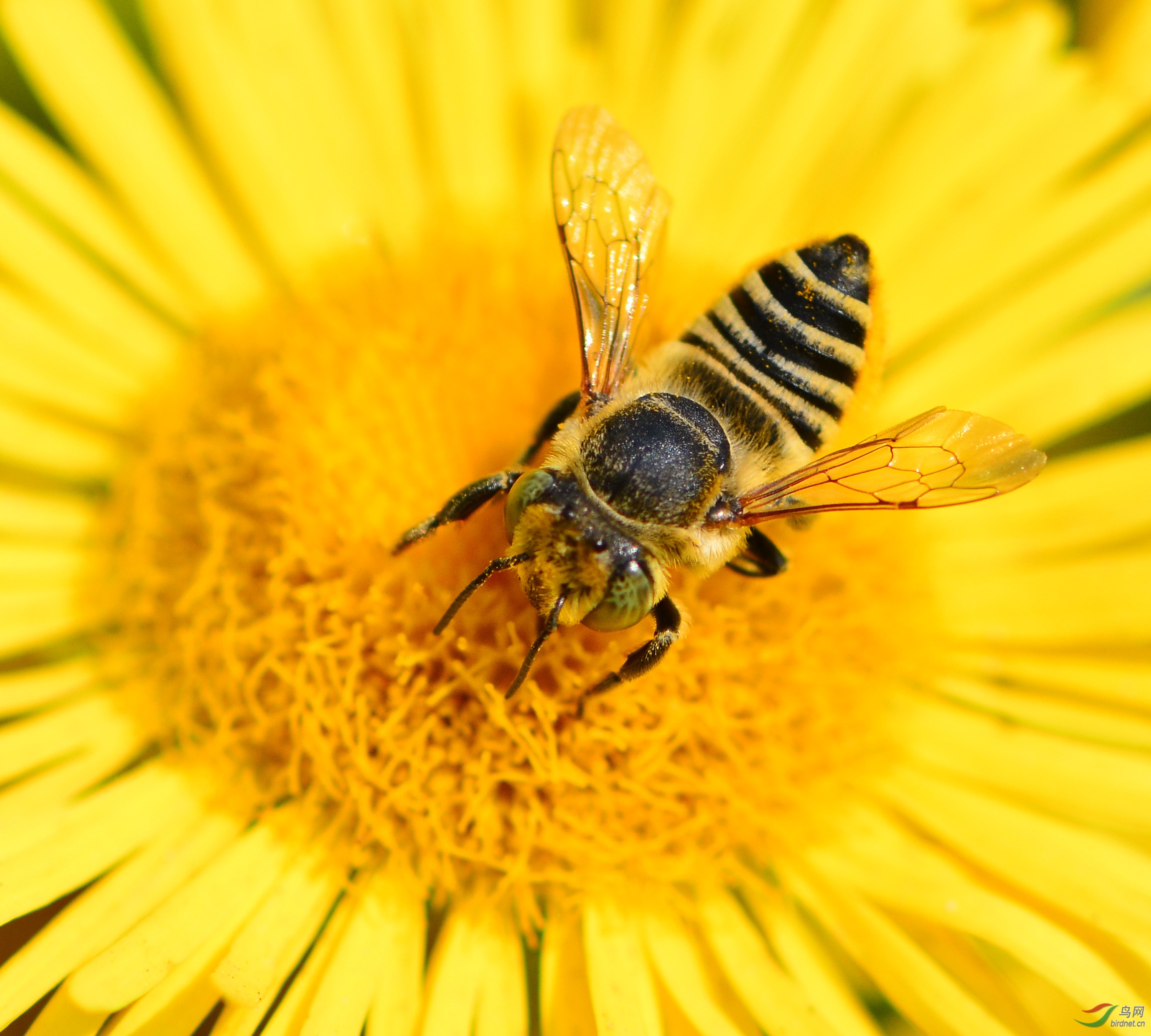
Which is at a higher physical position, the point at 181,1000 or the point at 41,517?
the point at 41,517

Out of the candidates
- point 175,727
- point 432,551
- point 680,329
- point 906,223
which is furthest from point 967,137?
point 175,727

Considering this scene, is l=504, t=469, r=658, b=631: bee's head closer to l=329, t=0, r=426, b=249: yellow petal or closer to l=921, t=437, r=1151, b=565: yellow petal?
l=921, t=437, r=1151, b=565: yellow petal

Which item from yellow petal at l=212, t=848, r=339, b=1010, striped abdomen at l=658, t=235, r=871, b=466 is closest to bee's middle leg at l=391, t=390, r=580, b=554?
striped abdomen at l=658, t=235, r=871, b=466

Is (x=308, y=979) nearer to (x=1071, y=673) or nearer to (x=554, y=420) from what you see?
(x=554, y=420)

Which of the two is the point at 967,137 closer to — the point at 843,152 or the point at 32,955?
the point at 843,152

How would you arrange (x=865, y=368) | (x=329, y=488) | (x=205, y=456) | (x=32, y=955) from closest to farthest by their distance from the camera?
(x=32, y=955) → (x=865, y=368) → (x=329, y=488) → (x=205, y=456)

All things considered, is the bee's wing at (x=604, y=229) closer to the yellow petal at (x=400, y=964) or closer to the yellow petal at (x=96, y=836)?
the yellow petal at (x=400, y=964)

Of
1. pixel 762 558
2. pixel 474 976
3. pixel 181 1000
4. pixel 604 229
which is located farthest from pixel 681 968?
pixel 604 229
